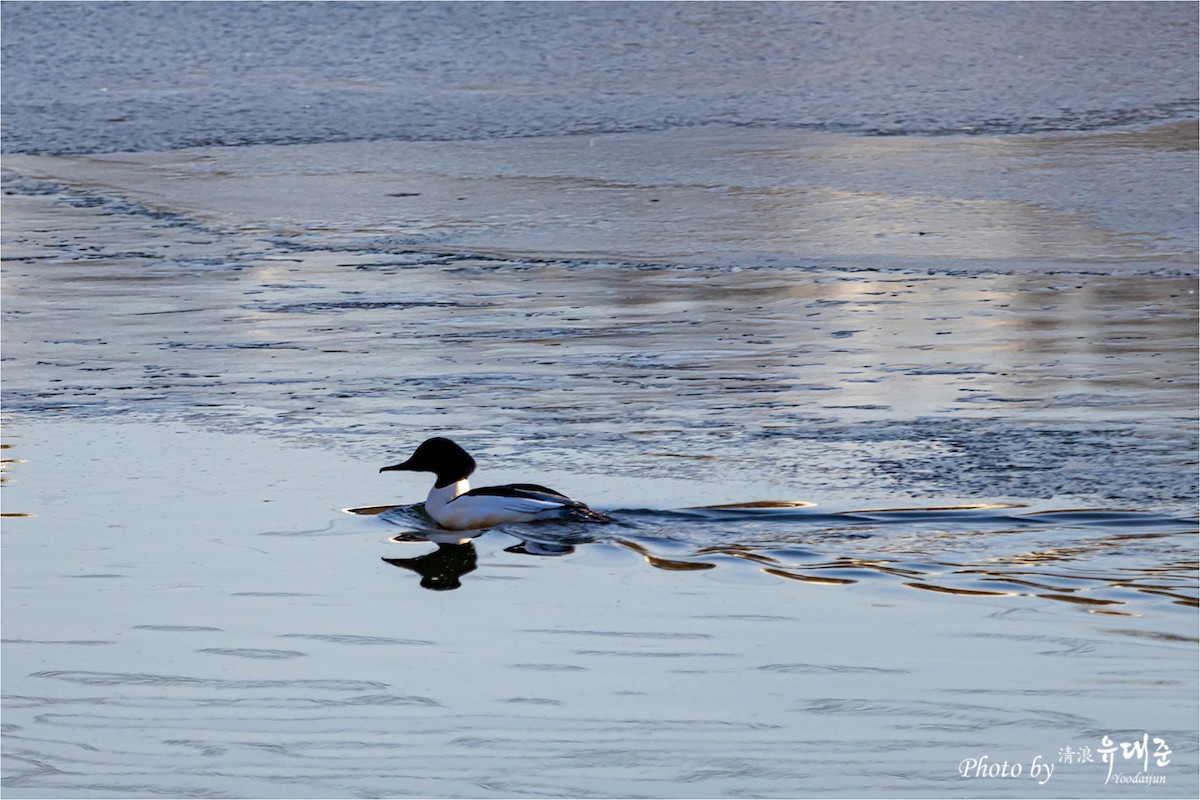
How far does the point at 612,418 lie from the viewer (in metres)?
8.47

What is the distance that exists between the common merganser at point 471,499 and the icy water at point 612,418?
0.25 feet

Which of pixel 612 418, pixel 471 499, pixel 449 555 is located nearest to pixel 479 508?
pixel 471 499

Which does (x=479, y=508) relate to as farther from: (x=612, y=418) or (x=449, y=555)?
(x=612, y=418)

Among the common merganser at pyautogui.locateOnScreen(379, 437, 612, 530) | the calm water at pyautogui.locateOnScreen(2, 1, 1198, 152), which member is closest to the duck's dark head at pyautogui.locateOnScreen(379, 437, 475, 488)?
the common merganser at pyautogui.locateOnScreen(379, 437, 612, 530)

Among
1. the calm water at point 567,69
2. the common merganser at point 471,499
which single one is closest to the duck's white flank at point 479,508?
the common merganser at point 471,499

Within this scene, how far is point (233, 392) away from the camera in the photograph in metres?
9.02

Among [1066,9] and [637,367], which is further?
[1066,9]

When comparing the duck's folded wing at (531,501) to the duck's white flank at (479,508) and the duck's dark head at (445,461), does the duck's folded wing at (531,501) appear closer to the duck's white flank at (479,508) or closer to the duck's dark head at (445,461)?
the duck's white flank at (479,508)

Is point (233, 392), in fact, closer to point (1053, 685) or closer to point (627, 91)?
point (1053, 685)

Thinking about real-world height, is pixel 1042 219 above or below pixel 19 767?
above

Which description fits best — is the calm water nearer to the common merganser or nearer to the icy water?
the icy water

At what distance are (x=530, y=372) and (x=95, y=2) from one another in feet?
42.5

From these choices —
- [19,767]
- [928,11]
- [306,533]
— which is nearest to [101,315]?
[306,533]

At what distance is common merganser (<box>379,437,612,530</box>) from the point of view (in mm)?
6895
